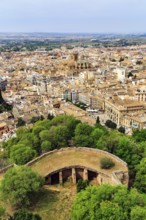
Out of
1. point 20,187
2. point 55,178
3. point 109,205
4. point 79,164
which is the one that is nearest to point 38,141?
point 55,178

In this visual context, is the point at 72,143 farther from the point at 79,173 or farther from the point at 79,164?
the point at 79,173

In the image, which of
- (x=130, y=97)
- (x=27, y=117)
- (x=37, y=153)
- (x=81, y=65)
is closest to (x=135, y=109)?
(x=130, y=97)

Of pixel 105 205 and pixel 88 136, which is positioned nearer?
pixel 105 205

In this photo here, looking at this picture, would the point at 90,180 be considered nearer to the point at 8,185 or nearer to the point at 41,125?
the point at 8,185

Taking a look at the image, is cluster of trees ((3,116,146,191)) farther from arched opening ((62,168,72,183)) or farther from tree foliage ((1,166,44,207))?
tree foliage ((1,166,44,207))

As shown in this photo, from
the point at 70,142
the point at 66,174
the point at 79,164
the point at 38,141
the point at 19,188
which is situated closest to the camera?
the point at 19,188

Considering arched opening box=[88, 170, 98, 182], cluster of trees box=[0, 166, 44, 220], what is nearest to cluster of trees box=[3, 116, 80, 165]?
cluster of trees box=[0, 166, 44, 220]
